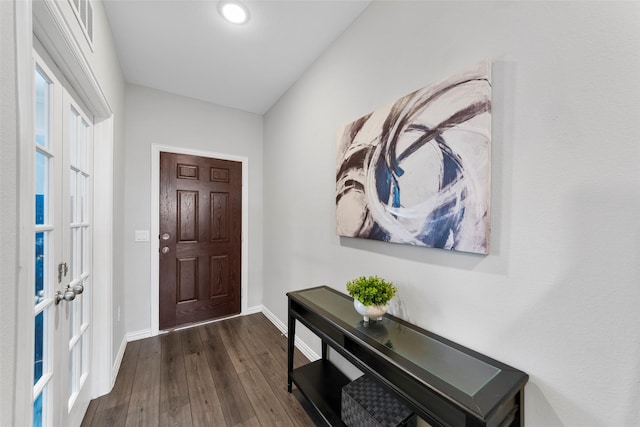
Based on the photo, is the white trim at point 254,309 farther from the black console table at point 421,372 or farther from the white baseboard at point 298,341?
the black console table at point 421,372

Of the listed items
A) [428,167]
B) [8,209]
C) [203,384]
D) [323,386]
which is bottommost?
[203,384]

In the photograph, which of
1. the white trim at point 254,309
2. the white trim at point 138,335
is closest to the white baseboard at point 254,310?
the white trim at point 254,309

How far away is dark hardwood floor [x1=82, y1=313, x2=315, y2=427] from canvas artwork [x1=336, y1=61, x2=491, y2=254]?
4.34ft

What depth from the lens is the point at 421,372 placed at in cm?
92

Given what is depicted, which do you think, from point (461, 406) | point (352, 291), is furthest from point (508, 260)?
point (352, 291)

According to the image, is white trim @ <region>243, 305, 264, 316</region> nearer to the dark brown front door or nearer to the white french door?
the dark brown front door

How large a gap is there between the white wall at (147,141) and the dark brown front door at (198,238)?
0.14 metres

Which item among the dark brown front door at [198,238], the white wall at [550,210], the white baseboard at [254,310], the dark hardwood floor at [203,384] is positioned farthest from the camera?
the white baseboard at [254,310]

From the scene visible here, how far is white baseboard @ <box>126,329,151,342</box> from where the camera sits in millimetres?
2465

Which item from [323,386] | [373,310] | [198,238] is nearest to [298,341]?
[323,386]

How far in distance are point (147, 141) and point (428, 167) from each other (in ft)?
9.12

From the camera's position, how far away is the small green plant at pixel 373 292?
126 cm

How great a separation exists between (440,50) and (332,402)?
80.7 inches

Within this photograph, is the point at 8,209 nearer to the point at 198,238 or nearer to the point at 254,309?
the point at 198,238
